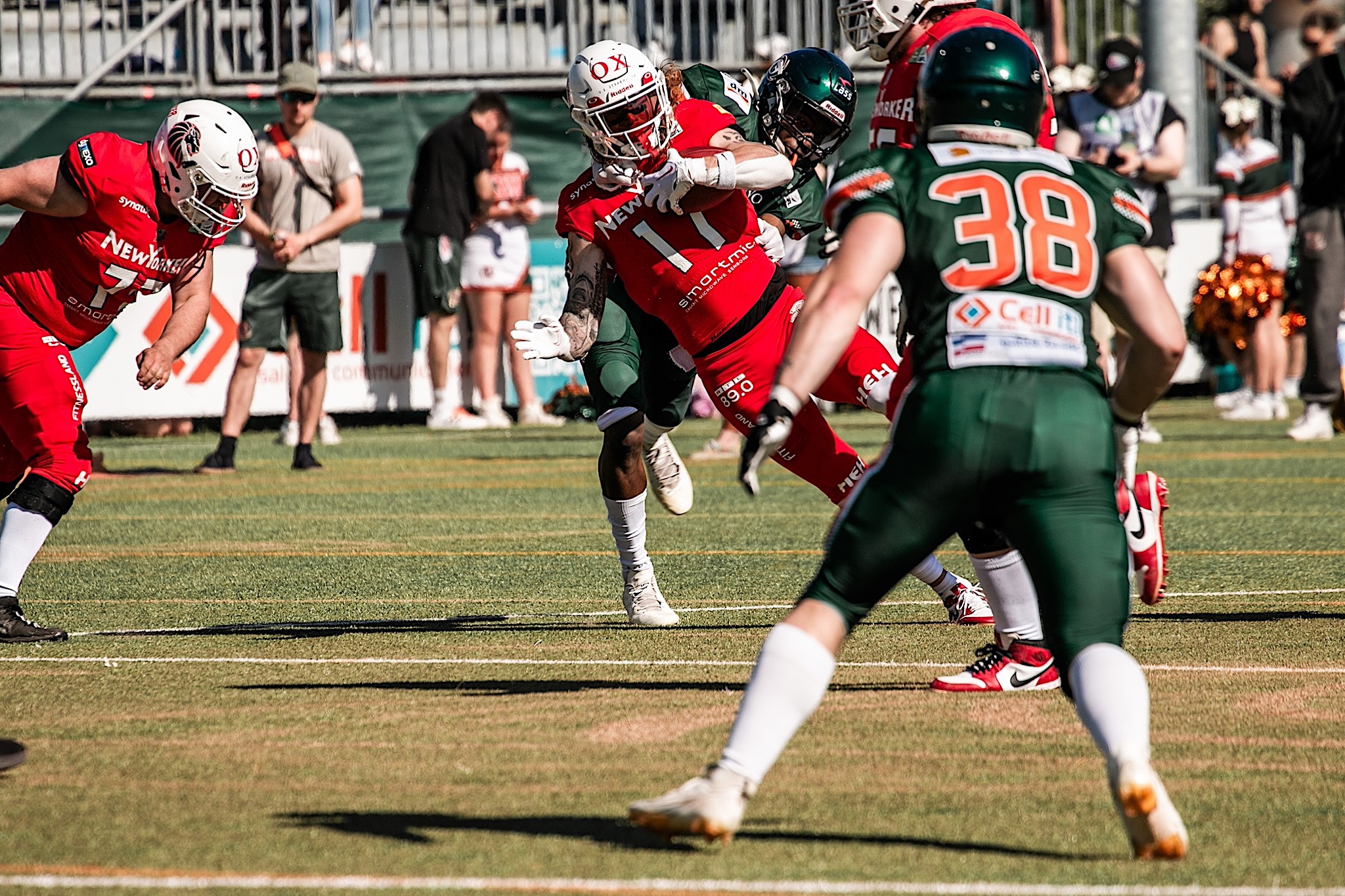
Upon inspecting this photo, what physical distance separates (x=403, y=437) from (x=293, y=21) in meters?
5.62

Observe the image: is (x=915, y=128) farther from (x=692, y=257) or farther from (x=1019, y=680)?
(x=1019, y=680)

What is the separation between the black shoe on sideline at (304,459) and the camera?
46.2ft

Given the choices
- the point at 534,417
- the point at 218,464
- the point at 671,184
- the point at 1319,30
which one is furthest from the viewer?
the point at 534,417

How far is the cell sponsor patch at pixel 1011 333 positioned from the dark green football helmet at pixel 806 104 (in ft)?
10.1

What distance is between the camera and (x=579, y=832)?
430 cm

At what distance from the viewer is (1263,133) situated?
22.0 meters

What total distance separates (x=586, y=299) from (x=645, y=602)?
3.85ft

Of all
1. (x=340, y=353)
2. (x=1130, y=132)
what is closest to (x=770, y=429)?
(x=1130, y=132)

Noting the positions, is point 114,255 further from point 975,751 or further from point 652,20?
point 652,20

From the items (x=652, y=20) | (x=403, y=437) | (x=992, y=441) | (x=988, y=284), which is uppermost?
(x=652, y=20)

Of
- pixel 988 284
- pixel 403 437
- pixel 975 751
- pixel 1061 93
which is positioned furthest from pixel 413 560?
pixel 1061 93

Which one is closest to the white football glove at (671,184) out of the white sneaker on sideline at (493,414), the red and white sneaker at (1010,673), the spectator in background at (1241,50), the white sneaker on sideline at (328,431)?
the red and white sneaker at (1010,673)

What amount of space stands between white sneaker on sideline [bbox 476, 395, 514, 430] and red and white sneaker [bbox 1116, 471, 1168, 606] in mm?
12786

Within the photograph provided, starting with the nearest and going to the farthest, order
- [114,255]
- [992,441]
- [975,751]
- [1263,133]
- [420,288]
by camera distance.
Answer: [992,441]
[975,751]
[114,255]
[420,288]
[1263,133]
